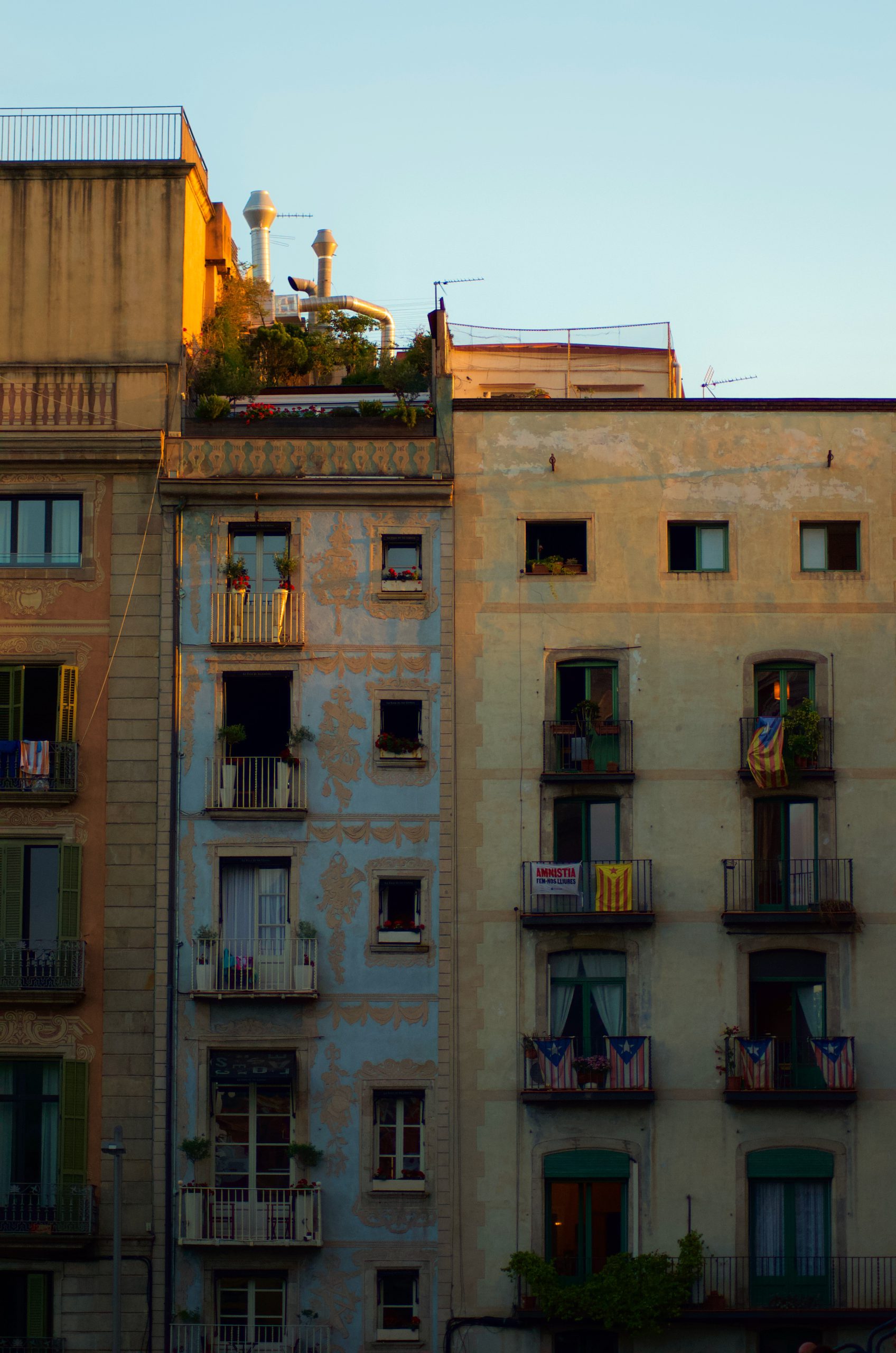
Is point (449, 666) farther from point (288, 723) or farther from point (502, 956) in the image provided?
point (502, 956)

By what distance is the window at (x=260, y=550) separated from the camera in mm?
41906

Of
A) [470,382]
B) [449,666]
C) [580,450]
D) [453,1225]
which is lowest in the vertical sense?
[453,1225]

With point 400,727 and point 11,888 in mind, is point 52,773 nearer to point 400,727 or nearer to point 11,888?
point 11,888

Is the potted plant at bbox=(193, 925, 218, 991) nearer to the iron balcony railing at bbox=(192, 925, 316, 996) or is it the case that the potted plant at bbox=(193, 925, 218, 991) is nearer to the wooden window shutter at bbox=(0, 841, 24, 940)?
the iron balcony railing at bbox=(192, 925, 316, 996)

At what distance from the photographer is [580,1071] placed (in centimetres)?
3950

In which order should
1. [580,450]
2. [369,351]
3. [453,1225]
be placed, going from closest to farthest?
[453,1225]
[580,450]
[369,351]

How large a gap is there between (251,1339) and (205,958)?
777cm

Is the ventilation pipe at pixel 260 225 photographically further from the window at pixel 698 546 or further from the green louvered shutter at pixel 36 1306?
the green louvered shutter at pixel 36 1306

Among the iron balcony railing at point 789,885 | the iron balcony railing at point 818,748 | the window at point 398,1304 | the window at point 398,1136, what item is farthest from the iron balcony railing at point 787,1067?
the window at point 398,1304

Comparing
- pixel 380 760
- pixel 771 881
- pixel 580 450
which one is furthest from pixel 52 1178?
pixel 580 450

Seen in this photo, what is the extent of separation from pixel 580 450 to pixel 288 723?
880 centimetres

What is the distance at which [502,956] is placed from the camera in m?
40.2

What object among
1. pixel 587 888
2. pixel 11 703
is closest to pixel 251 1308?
pixel 587 888

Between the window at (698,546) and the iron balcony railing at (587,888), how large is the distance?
21.8 ft
